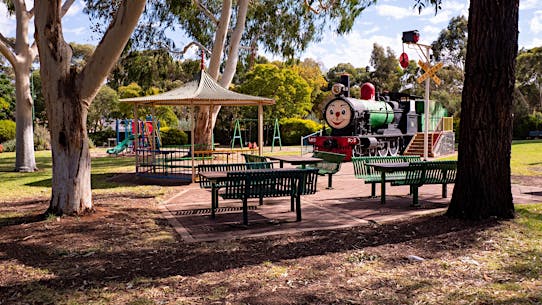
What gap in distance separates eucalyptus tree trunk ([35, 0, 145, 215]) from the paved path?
163 cm

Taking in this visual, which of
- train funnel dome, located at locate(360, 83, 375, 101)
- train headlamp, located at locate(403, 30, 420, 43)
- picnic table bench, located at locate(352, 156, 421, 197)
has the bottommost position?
picnic table bench, located at locate(352, 156, 421, 197)

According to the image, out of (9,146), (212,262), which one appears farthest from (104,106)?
(212,262)

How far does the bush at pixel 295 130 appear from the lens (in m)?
36.8

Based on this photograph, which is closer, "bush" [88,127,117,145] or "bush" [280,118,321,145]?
"bush" [280,118,321,145]

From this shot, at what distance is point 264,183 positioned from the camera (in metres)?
7.44

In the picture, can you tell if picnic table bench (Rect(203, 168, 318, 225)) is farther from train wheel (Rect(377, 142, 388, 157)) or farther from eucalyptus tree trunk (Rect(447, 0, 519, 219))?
train wheel (Rect(377, 142, 388, 157))

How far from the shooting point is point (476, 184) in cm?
670

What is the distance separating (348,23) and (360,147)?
5177 mm

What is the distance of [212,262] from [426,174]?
5090mm

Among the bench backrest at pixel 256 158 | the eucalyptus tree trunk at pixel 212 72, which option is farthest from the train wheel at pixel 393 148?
the bench backrest at pixel 256 158

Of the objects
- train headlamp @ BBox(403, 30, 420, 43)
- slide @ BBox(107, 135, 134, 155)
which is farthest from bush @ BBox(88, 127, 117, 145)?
train headlamp @ BBox(403, 30, 420, 43)

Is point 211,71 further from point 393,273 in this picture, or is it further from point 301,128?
point 301,128

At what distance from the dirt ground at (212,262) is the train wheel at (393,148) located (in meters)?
15.4

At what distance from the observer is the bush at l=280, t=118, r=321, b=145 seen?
36750 millimetres
